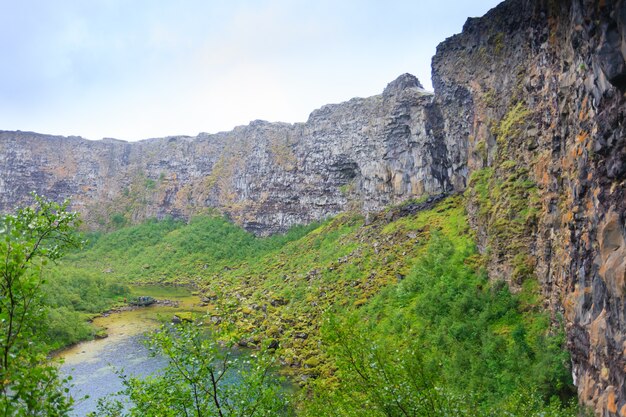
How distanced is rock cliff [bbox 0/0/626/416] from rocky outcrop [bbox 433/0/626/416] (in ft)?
0.23

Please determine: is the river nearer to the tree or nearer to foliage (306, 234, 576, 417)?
foliage (306, 234, 576, 417)

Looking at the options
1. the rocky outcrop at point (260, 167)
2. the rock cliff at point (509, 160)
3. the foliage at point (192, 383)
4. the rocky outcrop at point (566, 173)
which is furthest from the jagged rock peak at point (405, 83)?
the foliage at point (192, 383)

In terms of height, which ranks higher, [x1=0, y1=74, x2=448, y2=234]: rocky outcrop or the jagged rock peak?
the jagged rock peak

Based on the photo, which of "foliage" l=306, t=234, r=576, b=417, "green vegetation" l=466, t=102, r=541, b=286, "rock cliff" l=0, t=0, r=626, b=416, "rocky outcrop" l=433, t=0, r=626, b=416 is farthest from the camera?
"green vegetation" l=466, t=102, r=541, b=286

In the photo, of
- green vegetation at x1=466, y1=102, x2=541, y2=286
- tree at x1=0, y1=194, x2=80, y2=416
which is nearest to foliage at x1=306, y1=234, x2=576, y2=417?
green vegetation at x1=466, y1=102, x2=541, y2=286

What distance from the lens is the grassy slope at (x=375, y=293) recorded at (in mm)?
17708

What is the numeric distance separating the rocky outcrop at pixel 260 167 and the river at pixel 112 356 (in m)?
31.4

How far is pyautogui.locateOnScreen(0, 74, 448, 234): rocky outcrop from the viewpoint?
206 ft

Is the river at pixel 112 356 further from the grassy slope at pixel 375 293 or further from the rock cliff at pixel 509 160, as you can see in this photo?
the rock cliff at pixel 509 160

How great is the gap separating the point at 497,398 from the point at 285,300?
32971 millimetres

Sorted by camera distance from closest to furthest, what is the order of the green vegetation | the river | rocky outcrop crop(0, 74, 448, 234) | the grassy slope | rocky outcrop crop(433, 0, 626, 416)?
rocky outcrop crop(433, 0, 626, 416)
the grassy slope
the green vegetation
the river
rocky outcrop crop(0, 74, 448, 234)

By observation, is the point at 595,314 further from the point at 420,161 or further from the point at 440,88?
the point at 420,161

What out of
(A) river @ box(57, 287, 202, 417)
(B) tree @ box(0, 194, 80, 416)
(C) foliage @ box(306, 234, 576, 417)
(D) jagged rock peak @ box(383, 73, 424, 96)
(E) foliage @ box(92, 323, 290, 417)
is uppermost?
(D) jagged rock peak @ box(383, 73, 424, 96)

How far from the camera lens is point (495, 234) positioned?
25.6 metres
